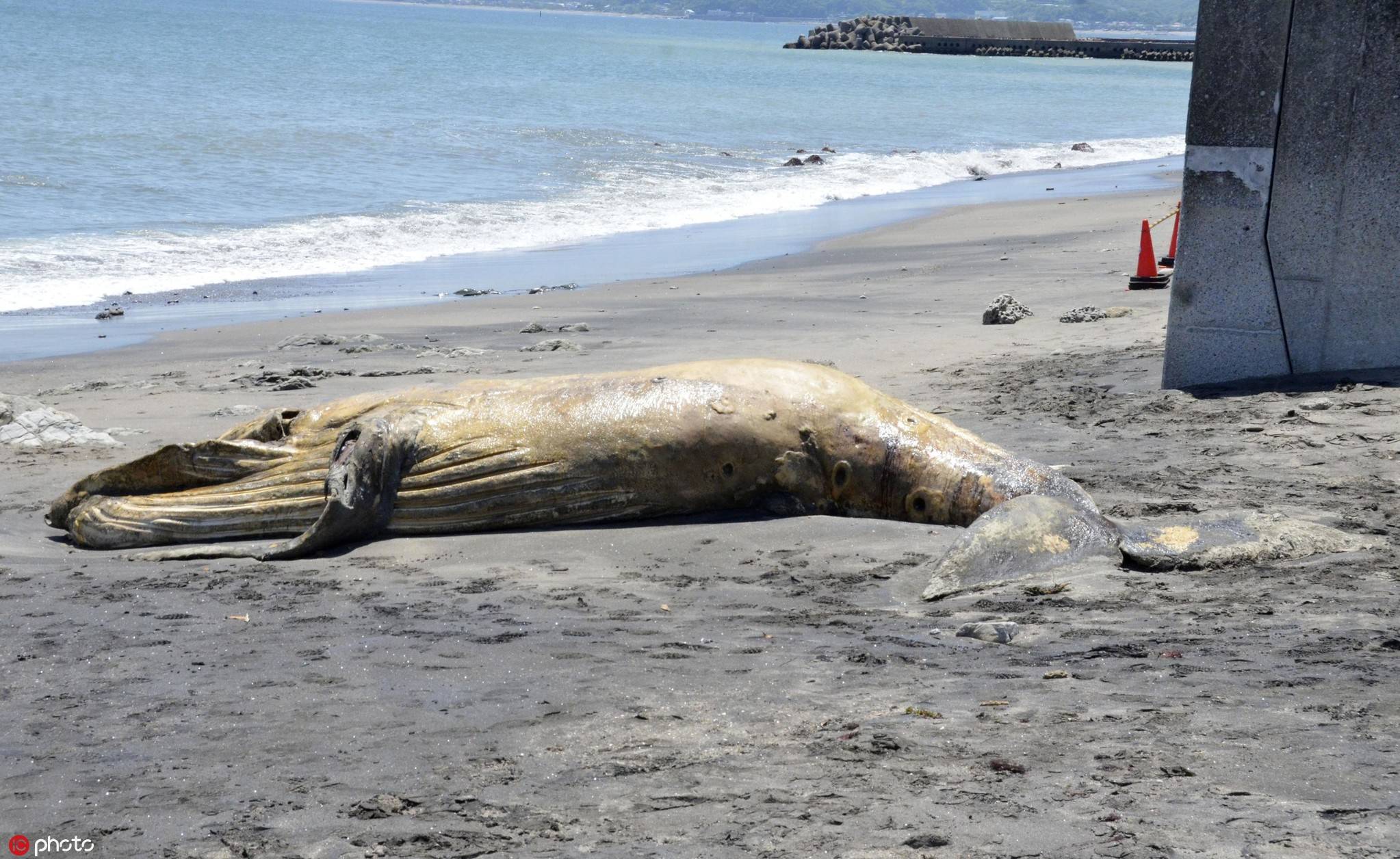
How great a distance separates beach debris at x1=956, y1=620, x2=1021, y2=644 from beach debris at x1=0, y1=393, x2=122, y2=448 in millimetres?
5519

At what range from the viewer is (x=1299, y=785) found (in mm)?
3246

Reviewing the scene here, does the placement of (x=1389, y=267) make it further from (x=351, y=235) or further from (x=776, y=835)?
(x=351, y=235)

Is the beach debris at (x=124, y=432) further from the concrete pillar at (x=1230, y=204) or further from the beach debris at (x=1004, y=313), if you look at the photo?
the beach debris at (x=1004, y=313)

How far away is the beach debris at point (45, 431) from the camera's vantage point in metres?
8.26

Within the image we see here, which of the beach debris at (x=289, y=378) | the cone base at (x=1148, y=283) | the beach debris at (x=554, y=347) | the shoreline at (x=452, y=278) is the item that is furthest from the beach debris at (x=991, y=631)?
the shoreline at (x=452, y=278)

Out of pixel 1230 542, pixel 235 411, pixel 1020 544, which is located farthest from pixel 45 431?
pixel 1230 542

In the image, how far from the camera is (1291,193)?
806 cm

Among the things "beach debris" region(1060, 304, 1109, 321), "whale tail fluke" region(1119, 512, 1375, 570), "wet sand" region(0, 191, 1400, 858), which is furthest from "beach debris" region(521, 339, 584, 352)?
"whale tail fluke" region(1119, 512, 1375, 570)

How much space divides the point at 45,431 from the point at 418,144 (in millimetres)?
23841

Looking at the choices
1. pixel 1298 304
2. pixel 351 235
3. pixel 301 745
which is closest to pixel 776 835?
pixel 301 745

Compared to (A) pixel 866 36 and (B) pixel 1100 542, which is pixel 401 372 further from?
(A) pixel 866 36

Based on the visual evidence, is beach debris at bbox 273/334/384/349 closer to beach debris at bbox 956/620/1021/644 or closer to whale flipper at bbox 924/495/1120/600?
whale flipper at bbox 924/495/1120/600

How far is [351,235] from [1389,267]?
1415 cm

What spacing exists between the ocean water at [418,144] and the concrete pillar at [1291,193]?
11124 millimetres
